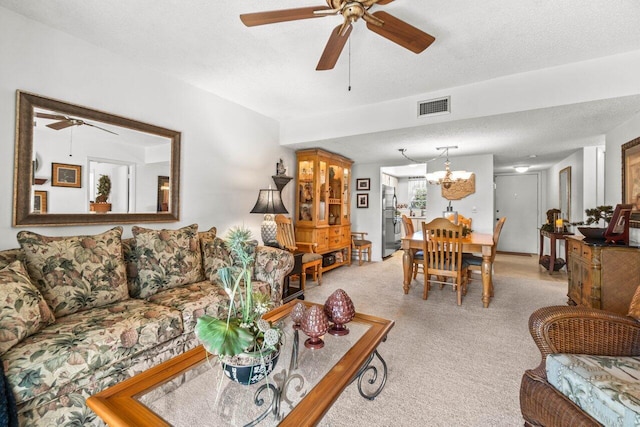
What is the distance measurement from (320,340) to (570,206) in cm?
574

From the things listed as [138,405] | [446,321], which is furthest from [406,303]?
[138,405]

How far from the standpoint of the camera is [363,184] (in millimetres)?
6285

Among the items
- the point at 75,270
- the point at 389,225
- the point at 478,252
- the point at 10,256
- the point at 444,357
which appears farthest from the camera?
the point at 389,225

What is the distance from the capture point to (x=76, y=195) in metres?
2.29

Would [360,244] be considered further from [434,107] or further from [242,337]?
[242,337]

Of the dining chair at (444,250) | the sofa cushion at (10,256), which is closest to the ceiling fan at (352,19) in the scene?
the sofa cushion at (10,256)

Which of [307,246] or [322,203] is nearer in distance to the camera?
[307,246]

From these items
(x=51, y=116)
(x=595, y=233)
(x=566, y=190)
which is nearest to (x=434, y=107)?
(x=595, y=233)

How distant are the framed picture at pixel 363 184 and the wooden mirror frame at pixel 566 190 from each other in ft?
11.7

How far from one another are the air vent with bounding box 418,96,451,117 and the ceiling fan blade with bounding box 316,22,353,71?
164 centimetres

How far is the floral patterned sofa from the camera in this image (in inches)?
52.3

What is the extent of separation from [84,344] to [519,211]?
27.1ft

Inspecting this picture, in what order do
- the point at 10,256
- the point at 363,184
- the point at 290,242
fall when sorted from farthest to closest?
the point at 363,184 < the point at 290,242 < the point at 10,256

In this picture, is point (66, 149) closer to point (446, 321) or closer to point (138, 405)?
point (138, 405)
